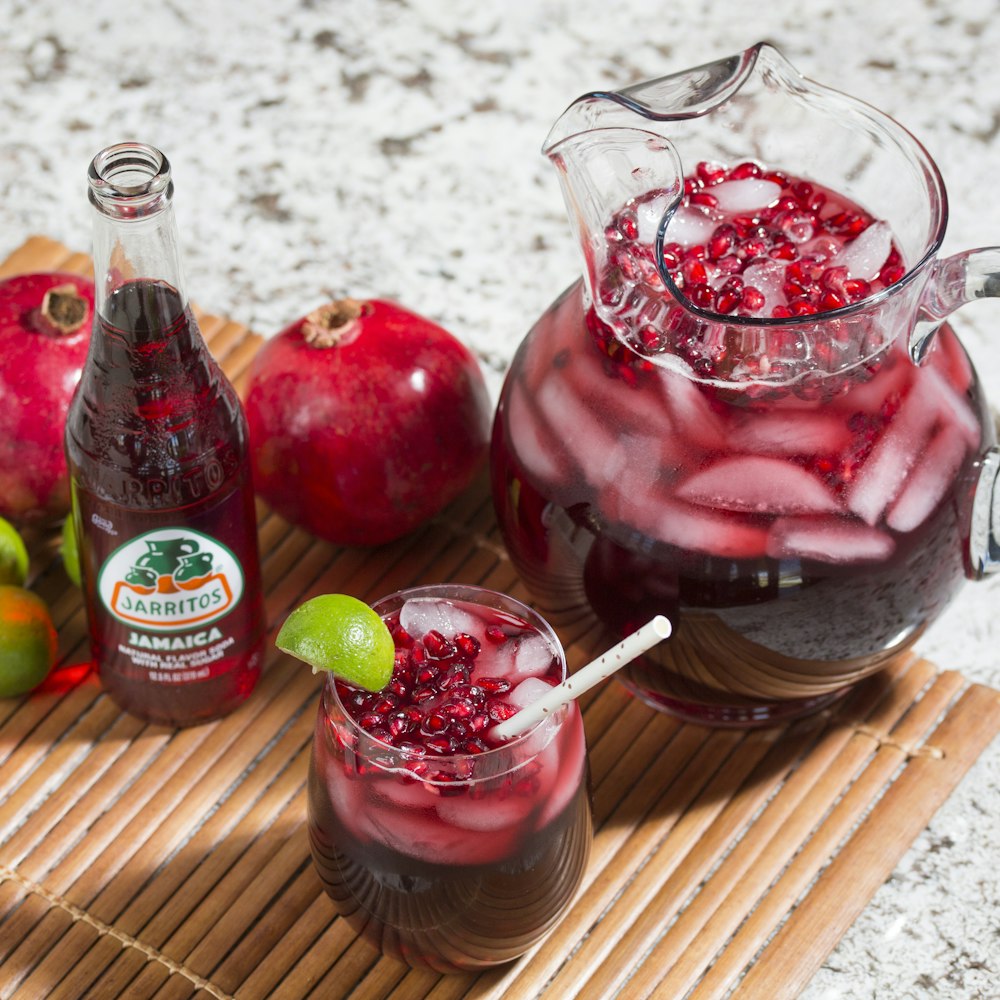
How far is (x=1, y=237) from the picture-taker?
6.11 ft

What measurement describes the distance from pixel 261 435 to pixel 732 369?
20.2 inches

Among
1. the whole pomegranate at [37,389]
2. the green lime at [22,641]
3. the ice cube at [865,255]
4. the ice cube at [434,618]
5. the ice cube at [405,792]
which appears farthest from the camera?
the whole pomegranate at [37,389]

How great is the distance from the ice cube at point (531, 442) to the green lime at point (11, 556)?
1.60 ft

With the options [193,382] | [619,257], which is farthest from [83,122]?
[619,257]

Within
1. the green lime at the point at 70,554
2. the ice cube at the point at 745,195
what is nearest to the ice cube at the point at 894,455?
the ice cube at the point at 745,195

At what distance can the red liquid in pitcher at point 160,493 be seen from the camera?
47.1 inches

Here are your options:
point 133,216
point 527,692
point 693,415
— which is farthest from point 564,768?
point 133,216

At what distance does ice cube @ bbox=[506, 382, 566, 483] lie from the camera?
122 centimetres

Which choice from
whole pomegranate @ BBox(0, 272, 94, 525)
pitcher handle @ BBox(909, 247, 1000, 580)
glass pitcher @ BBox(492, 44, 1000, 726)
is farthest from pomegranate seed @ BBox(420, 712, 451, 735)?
whole pomegranate @ BBox(0, 272, 94, 525)

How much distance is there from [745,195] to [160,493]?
543 millimetres

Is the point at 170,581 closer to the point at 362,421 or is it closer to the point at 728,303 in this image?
the point at 362,421

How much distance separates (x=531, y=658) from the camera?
1.11m

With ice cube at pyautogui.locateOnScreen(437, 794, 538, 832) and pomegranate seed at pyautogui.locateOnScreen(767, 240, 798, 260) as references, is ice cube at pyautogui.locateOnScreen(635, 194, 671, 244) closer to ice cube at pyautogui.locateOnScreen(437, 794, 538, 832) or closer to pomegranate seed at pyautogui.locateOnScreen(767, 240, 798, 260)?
pomegranate seed at pyautogui.locateOnScreen(767, 240, 798, 260)

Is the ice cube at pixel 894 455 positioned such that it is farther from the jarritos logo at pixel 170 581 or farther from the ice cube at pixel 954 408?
the jarritos logo at pixel 170 581
